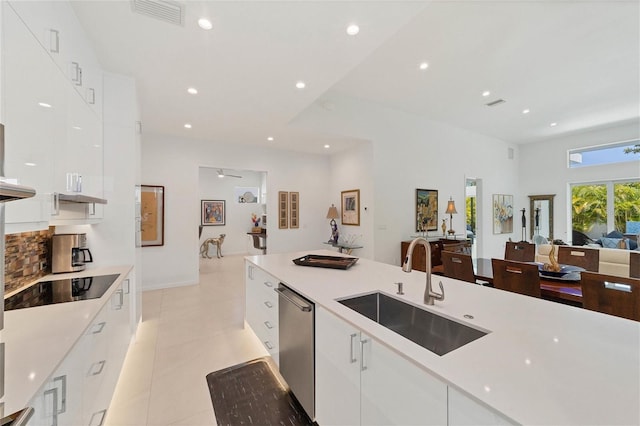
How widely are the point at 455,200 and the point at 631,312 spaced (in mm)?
5000

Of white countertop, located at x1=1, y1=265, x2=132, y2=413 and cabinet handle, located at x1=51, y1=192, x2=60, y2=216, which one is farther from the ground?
cabinet handle, located at x1=51, y1=192, x2=60, y2=216

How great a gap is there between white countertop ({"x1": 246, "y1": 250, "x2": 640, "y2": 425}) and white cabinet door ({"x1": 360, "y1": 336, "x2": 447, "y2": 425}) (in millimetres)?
57

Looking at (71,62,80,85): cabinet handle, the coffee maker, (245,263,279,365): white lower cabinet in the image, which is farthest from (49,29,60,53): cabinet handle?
(245,263,279,365): white lower cabinet

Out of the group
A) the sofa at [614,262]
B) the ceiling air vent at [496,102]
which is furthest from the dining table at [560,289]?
the ceiling air vent at [496,102]

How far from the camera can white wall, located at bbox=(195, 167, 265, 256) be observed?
27.7 feet

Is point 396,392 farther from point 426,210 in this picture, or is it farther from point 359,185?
point 426,210

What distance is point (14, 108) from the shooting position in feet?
4.10

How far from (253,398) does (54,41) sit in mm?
2801

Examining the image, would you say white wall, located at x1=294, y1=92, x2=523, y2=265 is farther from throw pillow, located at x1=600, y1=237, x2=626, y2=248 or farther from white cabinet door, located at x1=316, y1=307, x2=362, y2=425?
white cabinet door, located at x1=316, y1=307, x2=362, y2=425

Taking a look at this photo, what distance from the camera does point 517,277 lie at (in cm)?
230

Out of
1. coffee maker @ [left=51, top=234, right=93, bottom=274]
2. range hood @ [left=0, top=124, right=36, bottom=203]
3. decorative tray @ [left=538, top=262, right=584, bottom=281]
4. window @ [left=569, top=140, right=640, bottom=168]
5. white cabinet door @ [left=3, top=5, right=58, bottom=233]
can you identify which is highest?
window @ [left=569, top=140, right=640, bottom=168]

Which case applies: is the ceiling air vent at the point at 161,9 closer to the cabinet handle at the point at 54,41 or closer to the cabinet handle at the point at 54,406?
the cabinet handle at the point at 54,41

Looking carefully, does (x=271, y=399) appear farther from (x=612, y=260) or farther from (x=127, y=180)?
(x=612, y=260)

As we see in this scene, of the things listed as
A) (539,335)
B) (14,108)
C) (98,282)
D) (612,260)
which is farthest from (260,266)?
(612,260)
